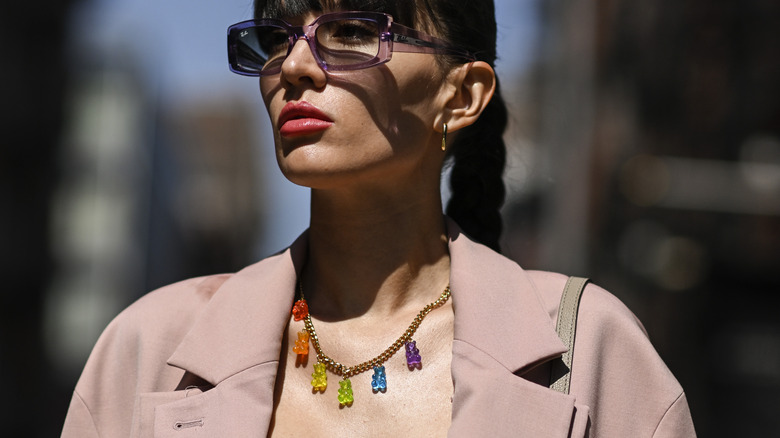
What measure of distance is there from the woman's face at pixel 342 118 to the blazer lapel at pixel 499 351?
38 cm

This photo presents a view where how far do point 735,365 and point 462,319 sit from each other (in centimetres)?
953

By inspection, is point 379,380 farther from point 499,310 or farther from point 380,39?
point 380,39

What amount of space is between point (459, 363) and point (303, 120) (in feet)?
2.42

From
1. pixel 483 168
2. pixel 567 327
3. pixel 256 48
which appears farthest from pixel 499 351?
pixel 256 48

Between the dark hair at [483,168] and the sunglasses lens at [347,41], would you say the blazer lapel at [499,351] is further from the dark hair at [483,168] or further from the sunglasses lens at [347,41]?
the sunglasses lens at [347,41]

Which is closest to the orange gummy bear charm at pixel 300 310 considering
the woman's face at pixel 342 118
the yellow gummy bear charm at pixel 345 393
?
the yellow gummy bear charm at pixel 345 393

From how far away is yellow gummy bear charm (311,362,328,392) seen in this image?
268cm

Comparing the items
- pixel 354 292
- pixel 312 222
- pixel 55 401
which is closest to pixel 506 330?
pixel 354 292

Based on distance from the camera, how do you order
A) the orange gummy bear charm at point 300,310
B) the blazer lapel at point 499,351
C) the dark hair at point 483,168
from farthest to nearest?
the dark hair at point 483,168, the orange gummy bear charm at point 300,310, the blazer lapel at point 499,351

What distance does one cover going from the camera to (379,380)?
2.67m

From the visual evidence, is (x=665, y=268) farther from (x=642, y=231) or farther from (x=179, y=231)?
(x=179, y=231)

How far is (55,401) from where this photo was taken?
1742 cm

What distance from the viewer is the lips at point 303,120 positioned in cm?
A: 258

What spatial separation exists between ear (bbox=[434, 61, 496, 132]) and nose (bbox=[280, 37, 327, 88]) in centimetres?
41
